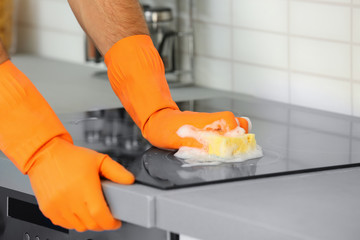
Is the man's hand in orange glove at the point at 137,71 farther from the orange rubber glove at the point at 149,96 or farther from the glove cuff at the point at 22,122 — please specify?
the glove cuff at the point at 22,122

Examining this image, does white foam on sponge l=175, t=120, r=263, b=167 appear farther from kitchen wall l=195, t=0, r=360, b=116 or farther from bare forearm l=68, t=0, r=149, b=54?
kitchen wall l=195, t=0, r=360, b=116

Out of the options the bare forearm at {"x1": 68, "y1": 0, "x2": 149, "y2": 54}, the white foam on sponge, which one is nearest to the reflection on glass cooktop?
the white foam on sponge

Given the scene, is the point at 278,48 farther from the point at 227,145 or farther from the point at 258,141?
the point at 227,145

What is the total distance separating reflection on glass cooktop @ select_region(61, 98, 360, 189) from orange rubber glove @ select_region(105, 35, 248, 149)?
0.03 meters

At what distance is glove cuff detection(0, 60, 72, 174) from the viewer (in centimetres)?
111

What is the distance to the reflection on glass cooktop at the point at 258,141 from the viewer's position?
1072 millimetres

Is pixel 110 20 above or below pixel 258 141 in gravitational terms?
above

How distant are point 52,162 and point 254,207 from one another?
11.8 inches

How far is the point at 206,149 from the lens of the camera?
1.14m

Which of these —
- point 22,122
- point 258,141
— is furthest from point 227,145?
point 22,122

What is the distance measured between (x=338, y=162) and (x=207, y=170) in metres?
0.20

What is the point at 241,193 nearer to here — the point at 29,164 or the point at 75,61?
the point at 29,164

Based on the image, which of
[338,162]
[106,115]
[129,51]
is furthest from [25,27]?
[338,162]

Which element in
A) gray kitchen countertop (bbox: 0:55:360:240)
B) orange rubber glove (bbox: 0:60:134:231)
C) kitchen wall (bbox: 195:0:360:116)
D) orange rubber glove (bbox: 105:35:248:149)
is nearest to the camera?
gray kitchen countertop (bbox: 0:55:360:240)
